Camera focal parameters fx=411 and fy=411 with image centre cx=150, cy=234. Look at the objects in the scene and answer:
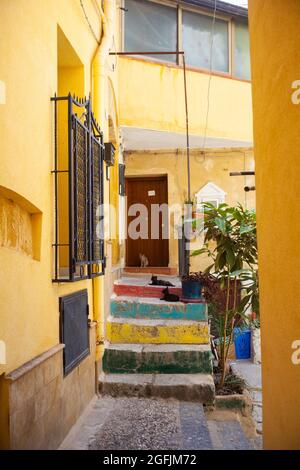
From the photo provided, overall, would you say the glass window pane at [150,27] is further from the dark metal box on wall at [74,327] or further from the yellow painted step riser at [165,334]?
the dark metal box on wall at [74,327]

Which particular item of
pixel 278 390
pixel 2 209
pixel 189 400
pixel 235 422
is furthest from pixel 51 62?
pixel 235 422

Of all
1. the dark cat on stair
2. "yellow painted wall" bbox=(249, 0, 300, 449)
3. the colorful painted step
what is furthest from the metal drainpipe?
the colorful painted step

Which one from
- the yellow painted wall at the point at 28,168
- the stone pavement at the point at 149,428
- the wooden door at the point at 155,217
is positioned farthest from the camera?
the wooden door at the point at 155,217

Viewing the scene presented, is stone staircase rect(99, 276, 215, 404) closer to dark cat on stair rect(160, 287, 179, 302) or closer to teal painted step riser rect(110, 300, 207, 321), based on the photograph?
teal painted step riser rect(110, 300, 207, 321)

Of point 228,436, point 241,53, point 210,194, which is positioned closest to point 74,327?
point 228,436

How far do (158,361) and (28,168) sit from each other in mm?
2930

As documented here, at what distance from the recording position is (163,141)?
8.65 m

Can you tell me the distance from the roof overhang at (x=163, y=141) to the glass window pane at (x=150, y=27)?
5.05 ft

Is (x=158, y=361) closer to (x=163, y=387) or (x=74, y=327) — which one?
(x=163, y=387)

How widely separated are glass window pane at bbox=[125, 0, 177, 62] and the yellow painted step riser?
5.54 m

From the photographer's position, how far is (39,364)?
2756mm

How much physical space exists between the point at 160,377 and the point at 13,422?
257cm

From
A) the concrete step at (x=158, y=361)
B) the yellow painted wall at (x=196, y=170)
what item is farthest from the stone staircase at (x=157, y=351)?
the yellow painted wall at (x=196, y=170)

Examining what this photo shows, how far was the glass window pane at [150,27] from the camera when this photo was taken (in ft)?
26.5
